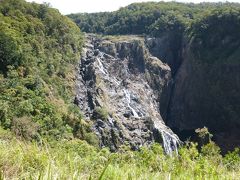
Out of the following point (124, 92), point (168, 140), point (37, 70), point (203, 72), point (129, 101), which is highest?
point (37, 70)

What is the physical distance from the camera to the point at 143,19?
322 ft

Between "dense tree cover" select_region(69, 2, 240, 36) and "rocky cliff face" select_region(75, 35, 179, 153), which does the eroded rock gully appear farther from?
"dense tree cover" select_region(69, 2, 240, 36)

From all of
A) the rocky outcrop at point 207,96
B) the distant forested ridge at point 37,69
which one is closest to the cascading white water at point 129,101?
the distant forested ridge at point 37,69

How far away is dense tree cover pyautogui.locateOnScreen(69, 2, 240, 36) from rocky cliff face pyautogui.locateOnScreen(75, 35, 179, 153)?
13.8m

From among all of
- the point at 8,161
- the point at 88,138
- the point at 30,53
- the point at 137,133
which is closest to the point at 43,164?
the point at 8,161

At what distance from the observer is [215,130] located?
7144 centimetres

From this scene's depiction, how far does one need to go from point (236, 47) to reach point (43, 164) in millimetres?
72047

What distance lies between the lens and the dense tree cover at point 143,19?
8906 cm

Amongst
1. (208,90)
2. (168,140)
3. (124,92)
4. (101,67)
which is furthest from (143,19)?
(168,140)

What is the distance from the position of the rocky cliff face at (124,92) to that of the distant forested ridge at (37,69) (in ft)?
10.1

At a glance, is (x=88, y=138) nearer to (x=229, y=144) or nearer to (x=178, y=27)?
(x=229, y=144)

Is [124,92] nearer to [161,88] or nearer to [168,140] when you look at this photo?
[168,140]

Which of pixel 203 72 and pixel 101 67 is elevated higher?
pixel 101 67

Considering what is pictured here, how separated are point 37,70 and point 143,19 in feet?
192
